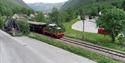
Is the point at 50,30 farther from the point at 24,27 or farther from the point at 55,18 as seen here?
the point at 55,18

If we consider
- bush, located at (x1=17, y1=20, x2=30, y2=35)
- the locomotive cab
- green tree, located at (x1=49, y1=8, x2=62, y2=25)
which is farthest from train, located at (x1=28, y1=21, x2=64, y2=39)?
green tree, located at (x1=49, y1=8, x2=62, y2=25)

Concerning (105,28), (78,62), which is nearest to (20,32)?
(105,28)

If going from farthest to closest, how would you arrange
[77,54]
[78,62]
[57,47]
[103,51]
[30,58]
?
[57,47]
[103,51]
[77,54]
[30,58]
[78,62]

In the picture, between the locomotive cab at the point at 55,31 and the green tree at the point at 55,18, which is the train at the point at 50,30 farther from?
the green tree at the point at 55,18

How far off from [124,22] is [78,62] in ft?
74.2

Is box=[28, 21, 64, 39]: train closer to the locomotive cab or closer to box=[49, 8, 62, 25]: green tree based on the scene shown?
the locomotive cab

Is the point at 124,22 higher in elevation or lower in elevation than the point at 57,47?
higher

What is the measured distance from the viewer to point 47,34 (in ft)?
219

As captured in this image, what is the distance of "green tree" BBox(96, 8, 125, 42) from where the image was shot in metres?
49.9

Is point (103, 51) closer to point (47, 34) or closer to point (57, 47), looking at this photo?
point (57, 47)

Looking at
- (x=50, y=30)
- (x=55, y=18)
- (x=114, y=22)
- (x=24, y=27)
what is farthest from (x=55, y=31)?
(x=55, y=18)

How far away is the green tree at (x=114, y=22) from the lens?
4991 centimetres

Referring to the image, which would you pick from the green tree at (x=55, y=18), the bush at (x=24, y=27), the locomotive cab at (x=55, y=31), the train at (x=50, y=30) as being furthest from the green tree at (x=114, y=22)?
the green tree at (x=55, y=18)

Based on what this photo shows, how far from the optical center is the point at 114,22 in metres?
50.1
